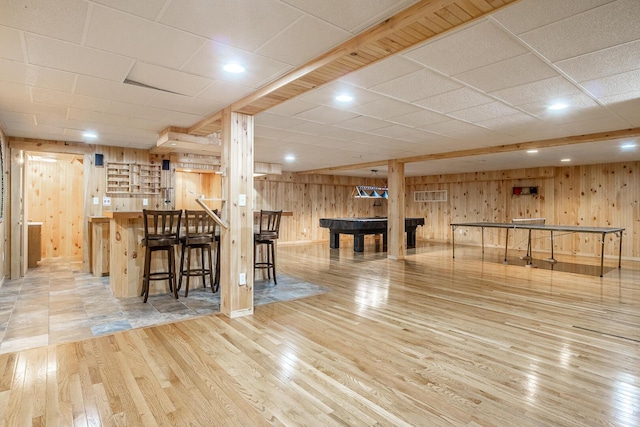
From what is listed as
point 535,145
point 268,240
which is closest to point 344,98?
point 268,240

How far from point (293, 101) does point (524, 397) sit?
10.5ft

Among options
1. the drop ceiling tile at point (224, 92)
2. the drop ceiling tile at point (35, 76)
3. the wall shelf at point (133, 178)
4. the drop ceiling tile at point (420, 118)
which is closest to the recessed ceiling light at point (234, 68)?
the drop ceiling tile at point (224, 92)

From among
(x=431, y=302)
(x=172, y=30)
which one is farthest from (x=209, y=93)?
(x=431, y=302)

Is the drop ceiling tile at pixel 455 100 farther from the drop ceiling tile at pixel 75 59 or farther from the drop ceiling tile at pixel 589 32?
the drop ceiling tile at pixel 75 59

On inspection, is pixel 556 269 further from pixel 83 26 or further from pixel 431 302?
pixel 83 26

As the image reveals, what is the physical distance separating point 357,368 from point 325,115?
2.89 metres

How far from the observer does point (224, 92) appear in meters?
3.34

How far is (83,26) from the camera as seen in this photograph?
2123 millimetres

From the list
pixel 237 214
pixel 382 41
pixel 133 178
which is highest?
pixel 382 41

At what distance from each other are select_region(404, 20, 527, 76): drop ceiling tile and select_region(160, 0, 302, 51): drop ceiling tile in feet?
3.35

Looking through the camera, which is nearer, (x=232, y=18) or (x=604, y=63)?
(x=232, y=18)

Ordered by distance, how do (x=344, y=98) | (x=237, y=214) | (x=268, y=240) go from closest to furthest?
1. (x=344, y=98)
2. (x=237, y=214)
3. (x=268, y=240)

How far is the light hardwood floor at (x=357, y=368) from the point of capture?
6.50ft

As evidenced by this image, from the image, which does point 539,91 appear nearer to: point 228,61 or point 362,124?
point 362,124
